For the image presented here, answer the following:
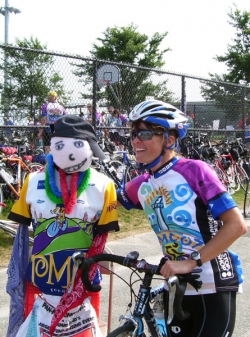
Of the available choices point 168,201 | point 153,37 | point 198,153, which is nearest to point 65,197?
point 168,201

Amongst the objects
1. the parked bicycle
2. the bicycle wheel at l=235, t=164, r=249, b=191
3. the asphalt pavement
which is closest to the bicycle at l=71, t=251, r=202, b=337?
the asphalt pavement

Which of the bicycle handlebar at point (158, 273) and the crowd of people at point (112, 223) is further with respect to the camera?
the crowd of people at point (112, 223)

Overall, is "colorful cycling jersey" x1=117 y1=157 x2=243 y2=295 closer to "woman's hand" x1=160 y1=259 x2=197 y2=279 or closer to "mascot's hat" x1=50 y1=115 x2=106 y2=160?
"woman's hand" x1=160 y1=259 x2=197 y2=279

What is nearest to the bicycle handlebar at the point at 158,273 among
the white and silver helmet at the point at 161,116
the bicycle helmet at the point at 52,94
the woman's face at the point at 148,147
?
the woman's face at the point at 148,147

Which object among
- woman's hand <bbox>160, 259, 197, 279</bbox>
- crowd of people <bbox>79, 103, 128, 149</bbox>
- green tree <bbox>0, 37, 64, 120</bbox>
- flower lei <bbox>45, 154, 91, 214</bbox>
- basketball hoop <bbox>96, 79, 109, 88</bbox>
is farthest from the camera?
crowd of people <bbox>79, 103, 128, 149</bbox>

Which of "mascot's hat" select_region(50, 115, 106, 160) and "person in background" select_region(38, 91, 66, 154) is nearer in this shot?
"mascot's hat" select_region(50, 115, 106, 160)

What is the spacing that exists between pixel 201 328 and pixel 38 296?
0.89 metres

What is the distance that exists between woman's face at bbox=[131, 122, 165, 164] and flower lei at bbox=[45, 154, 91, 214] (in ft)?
1.19

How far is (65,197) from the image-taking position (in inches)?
87.2

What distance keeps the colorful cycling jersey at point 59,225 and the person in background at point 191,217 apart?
28cm

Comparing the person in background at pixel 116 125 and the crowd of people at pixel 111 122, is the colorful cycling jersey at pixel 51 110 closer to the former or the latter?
the crowd of people at pixel 111 122

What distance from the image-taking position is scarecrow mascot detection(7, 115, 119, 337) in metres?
2.19

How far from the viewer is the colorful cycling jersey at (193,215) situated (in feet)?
6.43

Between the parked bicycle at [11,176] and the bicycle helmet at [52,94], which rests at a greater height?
the bicycle helmet at [52,94]
